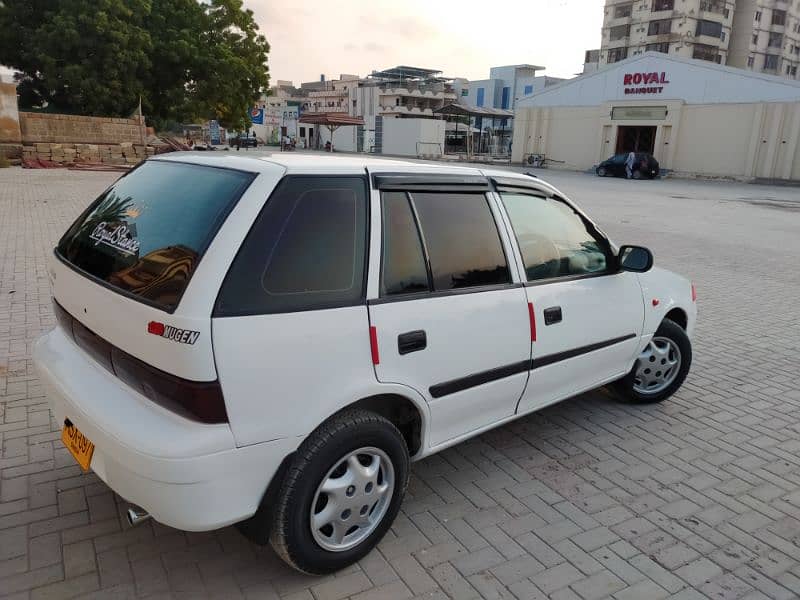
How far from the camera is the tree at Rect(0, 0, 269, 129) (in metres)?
25.1

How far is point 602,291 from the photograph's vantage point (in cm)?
378

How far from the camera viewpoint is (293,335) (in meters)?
2.34

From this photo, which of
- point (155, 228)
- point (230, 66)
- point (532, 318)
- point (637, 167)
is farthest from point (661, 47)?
point (155, 228)

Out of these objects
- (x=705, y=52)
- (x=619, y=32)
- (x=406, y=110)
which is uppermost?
(x=619, y=32)

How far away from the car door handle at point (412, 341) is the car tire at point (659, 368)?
88.9 inches

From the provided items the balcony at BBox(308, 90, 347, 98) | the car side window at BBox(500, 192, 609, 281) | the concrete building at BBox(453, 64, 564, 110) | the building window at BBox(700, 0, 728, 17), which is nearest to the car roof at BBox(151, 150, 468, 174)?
the car side window at BBox(500, 192, 609, 281)

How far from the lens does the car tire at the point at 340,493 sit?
2.42 meters

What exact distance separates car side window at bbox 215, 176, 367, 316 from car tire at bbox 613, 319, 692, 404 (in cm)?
268

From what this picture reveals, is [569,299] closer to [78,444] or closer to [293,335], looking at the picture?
[293,335]

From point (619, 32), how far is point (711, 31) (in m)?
9.76

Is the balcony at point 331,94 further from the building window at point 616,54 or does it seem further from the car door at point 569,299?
the car door at point 569,299

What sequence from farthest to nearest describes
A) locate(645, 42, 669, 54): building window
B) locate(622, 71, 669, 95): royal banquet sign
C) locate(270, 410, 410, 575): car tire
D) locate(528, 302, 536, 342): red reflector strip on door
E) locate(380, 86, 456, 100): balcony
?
locate(380, 86, 456, 100): balcony, locate(645, 42, 669, 54): building window, locate(622, 71, 669, 95): royal banquet sign, locate(528, 302, 536, 342): red reflector strip on door, locate(270, 410, 410, 575): car tire

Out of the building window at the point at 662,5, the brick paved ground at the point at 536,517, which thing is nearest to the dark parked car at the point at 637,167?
the brick paved ground at the point at 536,517

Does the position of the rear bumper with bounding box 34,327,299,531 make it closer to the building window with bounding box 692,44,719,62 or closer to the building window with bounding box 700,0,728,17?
the building window with bounding box 692,44,719,62
